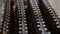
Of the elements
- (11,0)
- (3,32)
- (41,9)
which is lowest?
(3,32)

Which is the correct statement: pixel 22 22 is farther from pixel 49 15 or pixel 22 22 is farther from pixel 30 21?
pixel 49 15

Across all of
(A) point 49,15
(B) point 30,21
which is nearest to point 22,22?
(B) point 30,21

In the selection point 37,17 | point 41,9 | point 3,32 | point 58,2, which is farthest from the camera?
point 58,2

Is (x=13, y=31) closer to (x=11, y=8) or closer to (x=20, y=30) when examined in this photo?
(x=20, y=30)

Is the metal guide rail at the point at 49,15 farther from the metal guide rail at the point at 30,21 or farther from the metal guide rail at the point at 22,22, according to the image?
the metal guide rail at the point at 22,22

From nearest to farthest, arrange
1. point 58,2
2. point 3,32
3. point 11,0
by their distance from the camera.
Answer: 1. point 3,32
2. point 58,2
3. point 11,0

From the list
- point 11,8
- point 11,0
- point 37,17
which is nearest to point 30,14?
point 37,17

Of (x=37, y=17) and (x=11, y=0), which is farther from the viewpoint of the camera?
(x=11, y=0)

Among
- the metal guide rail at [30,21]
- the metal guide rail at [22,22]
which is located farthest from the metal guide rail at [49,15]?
the metal guide rail at [22,22]

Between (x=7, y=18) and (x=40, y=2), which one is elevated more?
(x=40, y=2)

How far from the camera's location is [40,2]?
1008 millimetres

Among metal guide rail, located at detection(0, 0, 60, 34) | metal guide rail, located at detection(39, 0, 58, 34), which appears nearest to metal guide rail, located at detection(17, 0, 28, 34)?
metal guide rail, located at detection(0, 0, 60, 34)

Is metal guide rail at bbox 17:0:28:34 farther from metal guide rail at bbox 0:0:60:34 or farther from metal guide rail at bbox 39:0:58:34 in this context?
metal guide rail at bbox 39:0:58:34

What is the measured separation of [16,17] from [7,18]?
5 centimetres
